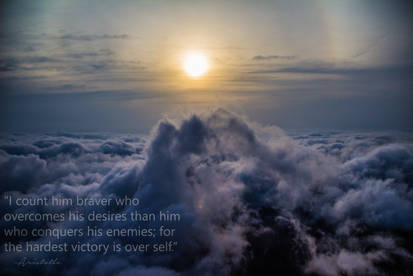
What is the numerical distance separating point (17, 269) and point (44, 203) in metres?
20.8

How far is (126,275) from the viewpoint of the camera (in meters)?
26.1

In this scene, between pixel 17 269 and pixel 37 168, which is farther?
pixel 37 168

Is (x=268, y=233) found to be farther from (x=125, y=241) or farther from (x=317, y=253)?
(x=125, y=241)

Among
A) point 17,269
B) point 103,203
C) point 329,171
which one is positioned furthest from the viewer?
point 329,171

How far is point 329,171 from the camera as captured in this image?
7688 centimetres

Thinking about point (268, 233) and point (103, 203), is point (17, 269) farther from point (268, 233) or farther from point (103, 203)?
point (268, 233)

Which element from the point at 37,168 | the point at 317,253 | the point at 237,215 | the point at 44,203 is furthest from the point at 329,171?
the point at 37,168

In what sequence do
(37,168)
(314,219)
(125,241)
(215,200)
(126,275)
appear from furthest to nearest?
(37,168) < (314,219) < (215,200) < (125,241) < (126,275)

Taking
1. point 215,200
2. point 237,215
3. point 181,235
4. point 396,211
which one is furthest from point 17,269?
point 396,211

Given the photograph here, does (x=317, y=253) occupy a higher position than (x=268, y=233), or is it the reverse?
(x=268, y=233)

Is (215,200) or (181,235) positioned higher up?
(215,200)

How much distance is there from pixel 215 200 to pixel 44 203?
34.9m

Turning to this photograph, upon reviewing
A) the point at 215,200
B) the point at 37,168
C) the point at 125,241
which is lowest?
the point at 125,241

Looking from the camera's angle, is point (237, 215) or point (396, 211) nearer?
point (396, 211)
